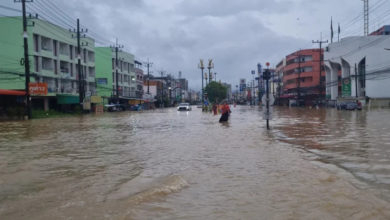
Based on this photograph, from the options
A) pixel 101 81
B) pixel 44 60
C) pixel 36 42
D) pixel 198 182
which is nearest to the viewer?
pixel 198 182

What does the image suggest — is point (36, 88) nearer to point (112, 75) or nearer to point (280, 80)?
point (112, 75)

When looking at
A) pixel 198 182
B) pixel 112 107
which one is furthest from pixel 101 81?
pixel 198 182

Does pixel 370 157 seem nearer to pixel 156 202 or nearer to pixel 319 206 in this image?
pixel 319 206

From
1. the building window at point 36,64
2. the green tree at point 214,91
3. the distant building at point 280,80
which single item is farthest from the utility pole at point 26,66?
the green tree at point 214,91

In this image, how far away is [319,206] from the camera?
217 inches

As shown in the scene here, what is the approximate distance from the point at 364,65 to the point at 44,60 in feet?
185

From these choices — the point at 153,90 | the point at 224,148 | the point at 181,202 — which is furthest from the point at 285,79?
the point at 181,202

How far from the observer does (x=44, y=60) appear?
4853cm

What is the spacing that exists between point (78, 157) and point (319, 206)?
289 inches

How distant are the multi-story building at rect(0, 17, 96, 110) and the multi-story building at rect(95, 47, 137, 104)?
12584 millimetres

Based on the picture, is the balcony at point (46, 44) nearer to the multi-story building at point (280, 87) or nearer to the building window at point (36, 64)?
the building window at point (36, 64)

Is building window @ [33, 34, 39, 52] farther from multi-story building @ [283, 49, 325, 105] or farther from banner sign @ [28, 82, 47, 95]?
multi-story building @ [283, 49, 325, 105]

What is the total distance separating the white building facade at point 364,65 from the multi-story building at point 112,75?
43076mm

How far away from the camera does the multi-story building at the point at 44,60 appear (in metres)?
45.5
